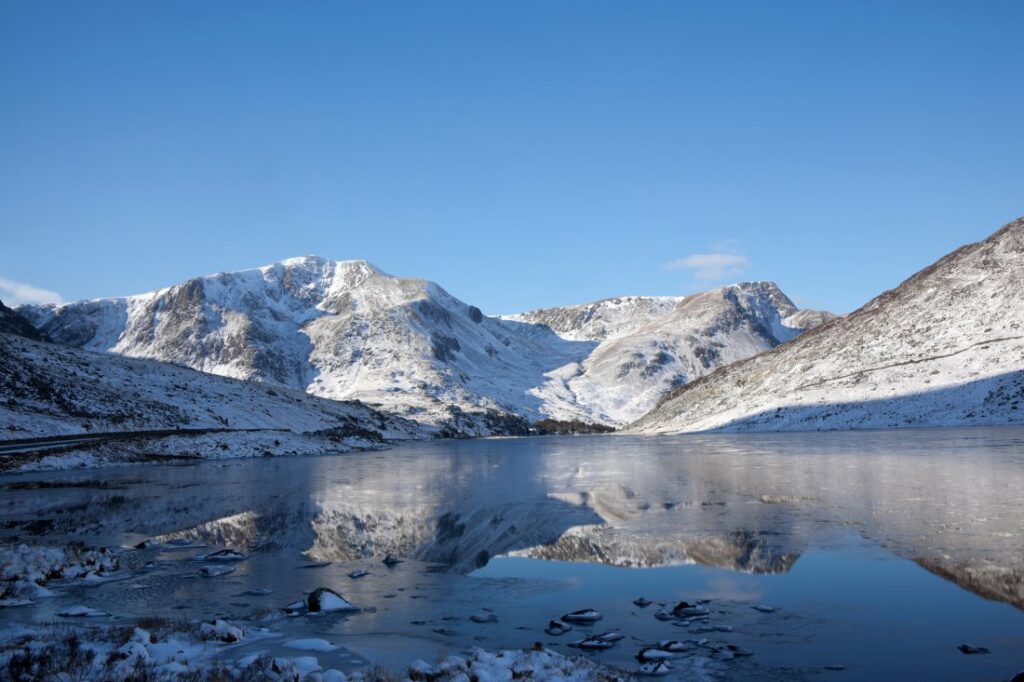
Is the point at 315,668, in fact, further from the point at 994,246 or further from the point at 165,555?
the point at 994,246

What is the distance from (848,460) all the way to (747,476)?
42.7ft

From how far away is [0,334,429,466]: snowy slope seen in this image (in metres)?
91.8

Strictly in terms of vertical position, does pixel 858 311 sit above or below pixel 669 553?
above

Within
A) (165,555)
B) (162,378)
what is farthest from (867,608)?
(162,378)

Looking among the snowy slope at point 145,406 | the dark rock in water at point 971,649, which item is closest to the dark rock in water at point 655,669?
the dark rock in water at point 971,649

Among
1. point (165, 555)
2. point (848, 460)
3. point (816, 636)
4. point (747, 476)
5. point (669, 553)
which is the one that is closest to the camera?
point (816, 636)

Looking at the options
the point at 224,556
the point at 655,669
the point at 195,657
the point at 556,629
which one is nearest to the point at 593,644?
the point at 556,629

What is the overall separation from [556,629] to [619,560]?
839cm

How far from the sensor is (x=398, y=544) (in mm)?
28844

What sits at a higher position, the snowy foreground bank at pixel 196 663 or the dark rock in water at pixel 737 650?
the snowy foreground bank at pixel 196 663

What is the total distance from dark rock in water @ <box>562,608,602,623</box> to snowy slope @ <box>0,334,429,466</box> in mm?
74855

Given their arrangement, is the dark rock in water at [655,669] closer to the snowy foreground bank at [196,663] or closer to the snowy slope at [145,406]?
the snowy foreground bank at [196,663]

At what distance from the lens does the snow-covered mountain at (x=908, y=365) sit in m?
109

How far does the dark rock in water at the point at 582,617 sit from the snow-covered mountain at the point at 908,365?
10243 centimetres
